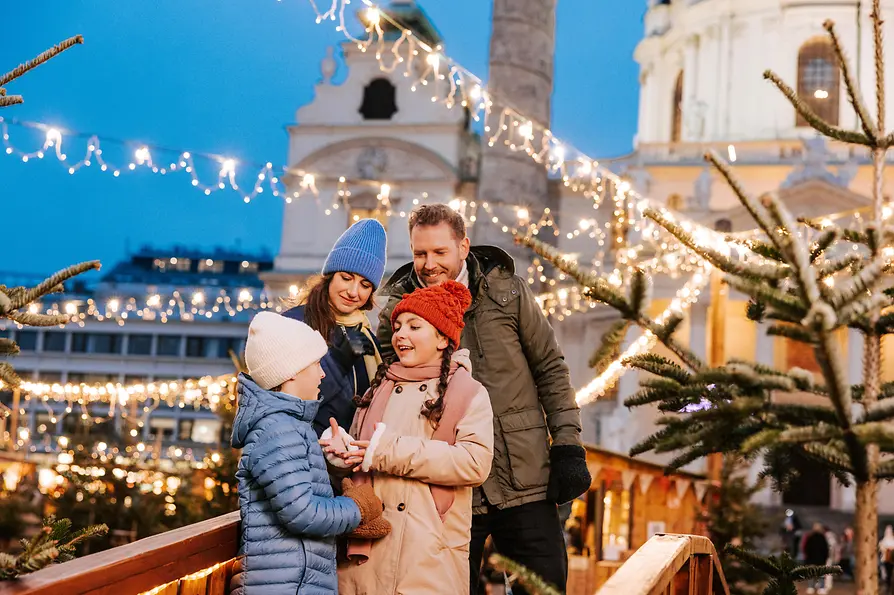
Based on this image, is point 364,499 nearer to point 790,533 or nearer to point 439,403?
point 439,403

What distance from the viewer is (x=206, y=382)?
17.7 meters

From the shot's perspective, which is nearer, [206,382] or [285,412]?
[285,412]

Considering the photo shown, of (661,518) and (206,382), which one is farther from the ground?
(206,382)

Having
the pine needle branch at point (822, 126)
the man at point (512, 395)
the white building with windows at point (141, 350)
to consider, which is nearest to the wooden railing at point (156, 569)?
the man at point (512, 395)

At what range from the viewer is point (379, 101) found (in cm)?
3359

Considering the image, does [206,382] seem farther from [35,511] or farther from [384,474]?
[384,474]

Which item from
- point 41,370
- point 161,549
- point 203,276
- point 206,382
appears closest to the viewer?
point 161,549

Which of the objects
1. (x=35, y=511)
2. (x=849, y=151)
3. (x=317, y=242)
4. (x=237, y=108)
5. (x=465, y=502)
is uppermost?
(x=237, y=108)

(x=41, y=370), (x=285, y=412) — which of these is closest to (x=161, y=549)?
(x=285, y=412)

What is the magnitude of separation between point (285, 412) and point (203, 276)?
178 ft

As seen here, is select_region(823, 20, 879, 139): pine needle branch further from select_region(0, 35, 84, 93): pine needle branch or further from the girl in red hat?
select_region(0, 35, 84, 93): pine needle branch

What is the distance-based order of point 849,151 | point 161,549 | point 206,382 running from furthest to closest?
point 849,151 → point 206,382 → point 161,549

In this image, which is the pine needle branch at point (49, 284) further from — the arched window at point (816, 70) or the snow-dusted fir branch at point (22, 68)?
the arched window at point (816, 70)

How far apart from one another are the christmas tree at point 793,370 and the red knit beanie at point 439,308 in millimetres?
721
